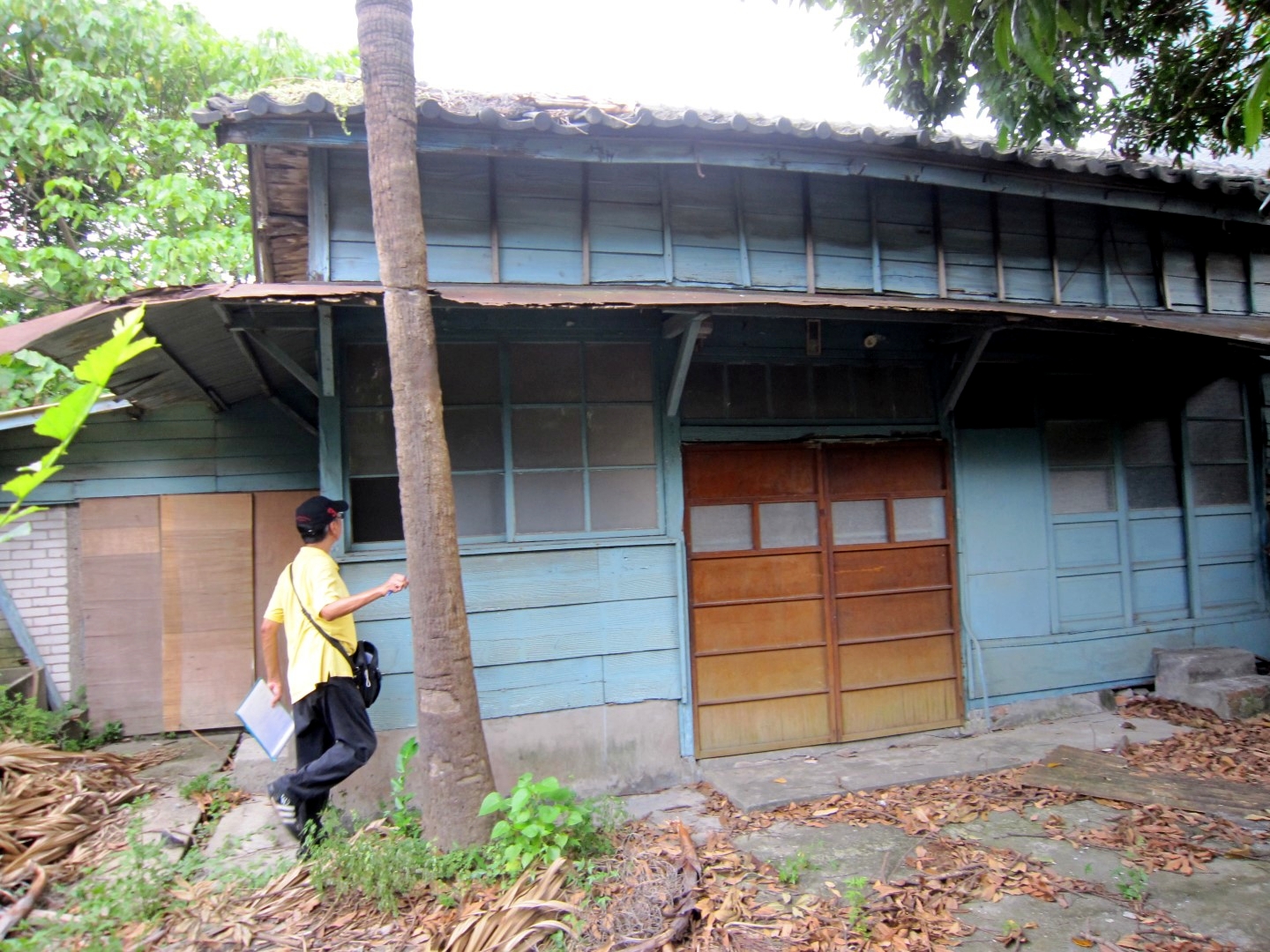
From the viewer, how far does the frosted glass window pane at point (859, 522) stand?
6195mm

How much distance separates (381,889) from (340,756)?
0.77 metres

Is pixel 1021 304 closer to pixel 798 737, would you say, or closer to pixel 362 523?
pixel 798 737

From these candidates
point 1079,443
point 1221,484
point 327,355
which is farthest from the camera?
point 1221,484

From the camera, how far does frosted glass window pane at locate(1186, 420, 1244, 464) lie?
7.27 m

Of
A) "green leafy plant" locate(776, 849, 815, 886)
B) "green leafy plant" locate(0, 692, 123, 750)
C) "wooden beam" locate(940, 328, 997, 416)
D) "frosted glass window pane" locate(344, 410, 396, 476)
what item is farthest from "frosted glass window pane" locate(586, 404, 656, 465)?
"green leafy plant" locate(0, 692, 123, 750)

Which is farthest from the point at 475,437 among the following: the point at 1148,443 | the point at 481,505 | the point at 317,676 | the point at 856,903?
the point at 1148,443

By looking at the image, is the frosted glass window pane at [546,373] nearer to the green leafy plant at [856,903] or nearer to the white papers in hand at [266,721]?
the white papers in hand at [266,721]

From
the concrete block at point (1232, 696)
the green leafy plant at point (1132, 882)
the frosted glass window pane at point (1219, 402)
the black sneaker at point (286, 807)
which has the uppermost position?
the frosted glass window pane at point (1219, 402)

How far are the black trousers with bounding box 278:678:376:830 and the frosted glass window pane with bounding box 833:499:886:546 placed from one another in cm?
374

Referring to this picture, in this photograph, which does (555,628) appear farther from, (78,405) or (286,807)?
(78,405)

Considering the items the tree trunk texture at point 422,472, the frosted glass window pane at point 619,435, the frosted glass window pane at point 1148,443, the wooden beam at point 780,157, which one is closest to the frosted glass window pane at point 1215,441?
the frosted glass window pane at point 1148,443

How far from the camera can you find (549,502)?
17.8 ft

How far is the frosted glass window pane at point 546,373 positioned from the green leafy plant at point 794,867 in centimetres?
319

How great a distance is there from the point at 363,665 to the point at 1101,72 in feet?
25.4
